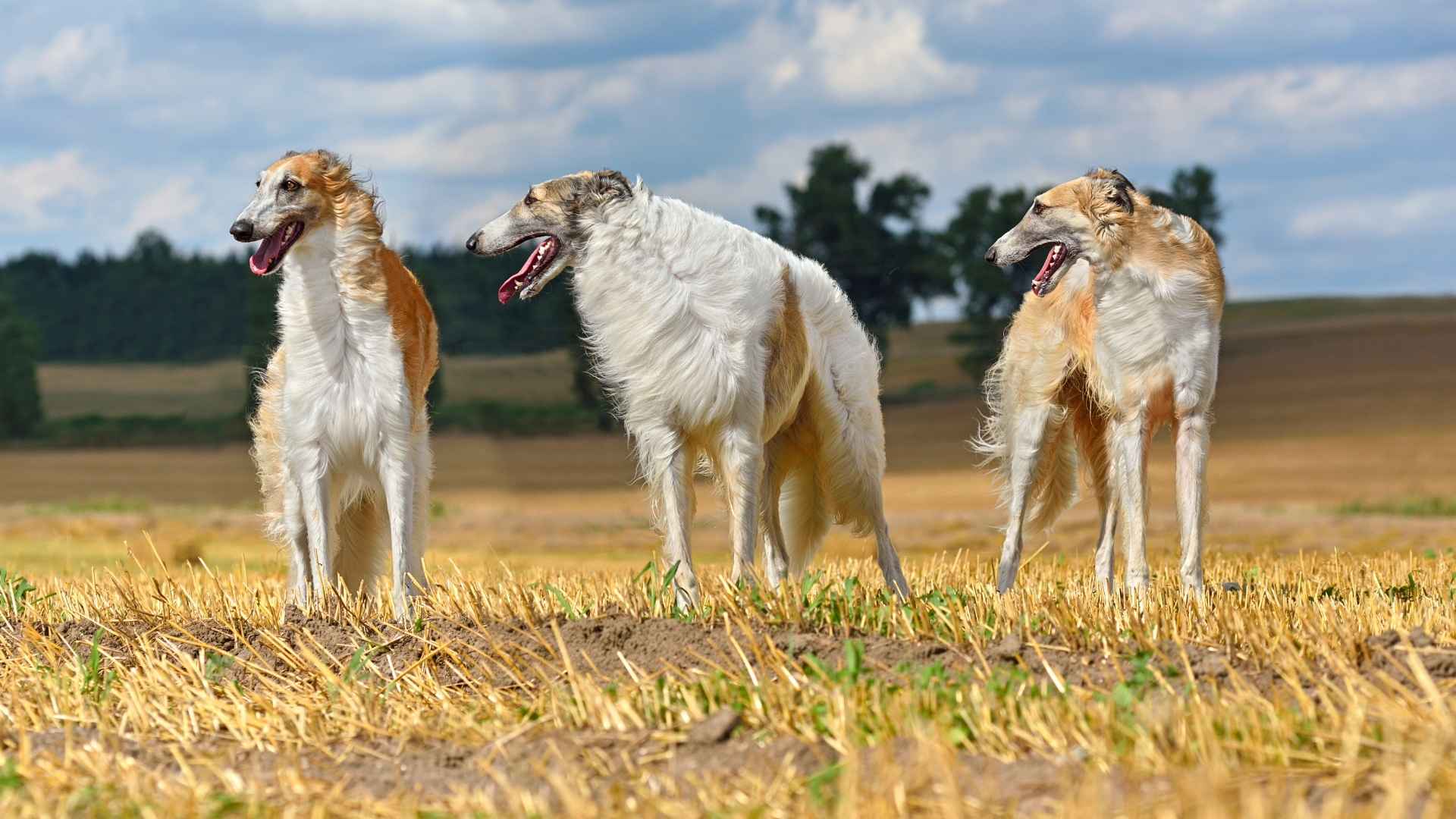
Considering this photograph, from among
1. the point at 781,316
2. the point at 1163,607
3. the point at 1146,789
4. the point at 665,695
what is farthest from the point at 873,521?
the point at 1146,789

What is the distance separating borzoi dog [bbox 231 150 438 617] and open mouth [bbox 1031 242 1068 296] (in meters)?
3.37

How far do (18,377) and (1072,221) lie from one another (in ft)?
145

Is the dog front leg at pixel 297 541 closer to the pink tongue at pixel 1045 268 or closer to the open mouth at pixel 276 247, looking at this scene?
the open mouth at pixel 276 247

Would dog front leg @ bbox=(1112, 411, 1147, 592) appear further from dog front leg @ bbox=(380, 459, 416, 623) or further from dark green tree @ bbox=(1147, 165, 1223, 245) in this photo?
dark green tree @ bbox=(1147, 165, 1223, 245)

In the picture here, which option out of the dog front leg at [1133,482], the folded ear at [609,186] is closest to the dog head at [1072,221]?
the dog front leg at [1133,482]

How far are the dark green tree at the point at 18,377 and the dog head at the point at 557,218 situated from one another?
136 ft

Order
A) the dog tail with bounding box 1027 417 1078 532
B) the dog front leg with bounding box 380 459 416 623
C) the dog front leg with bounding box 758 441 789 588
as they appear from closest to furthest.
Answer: the dog front leg with bounding box 380 459 416 623, the dog front leg with bounding box 758 441 789 588, the dog tail with bounding box 1027 417 1078 532

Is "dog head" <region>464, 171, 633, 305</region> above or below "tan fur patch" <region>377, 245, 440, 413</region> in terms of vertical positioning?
above

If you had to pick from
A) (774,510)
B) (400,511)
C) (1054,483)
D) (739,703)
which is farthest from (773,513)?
(739,703)

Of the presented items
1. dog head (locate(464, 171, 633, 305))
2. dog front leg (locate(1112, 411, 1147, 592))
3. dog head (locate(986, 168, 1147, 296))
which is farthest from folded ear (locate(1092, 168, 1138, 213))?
dog head (locate(464, 171, 633, 305))

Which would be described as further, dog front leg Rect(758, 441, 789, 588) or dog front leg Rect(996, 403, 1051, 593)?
dog front leg Rect(996, 403, 1051, 593)

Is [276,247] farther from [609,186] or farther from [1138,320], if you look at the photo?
[1138,320]

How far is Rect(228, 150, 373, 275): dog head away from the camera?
7426mm

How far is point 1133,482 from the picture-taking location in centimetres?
801
